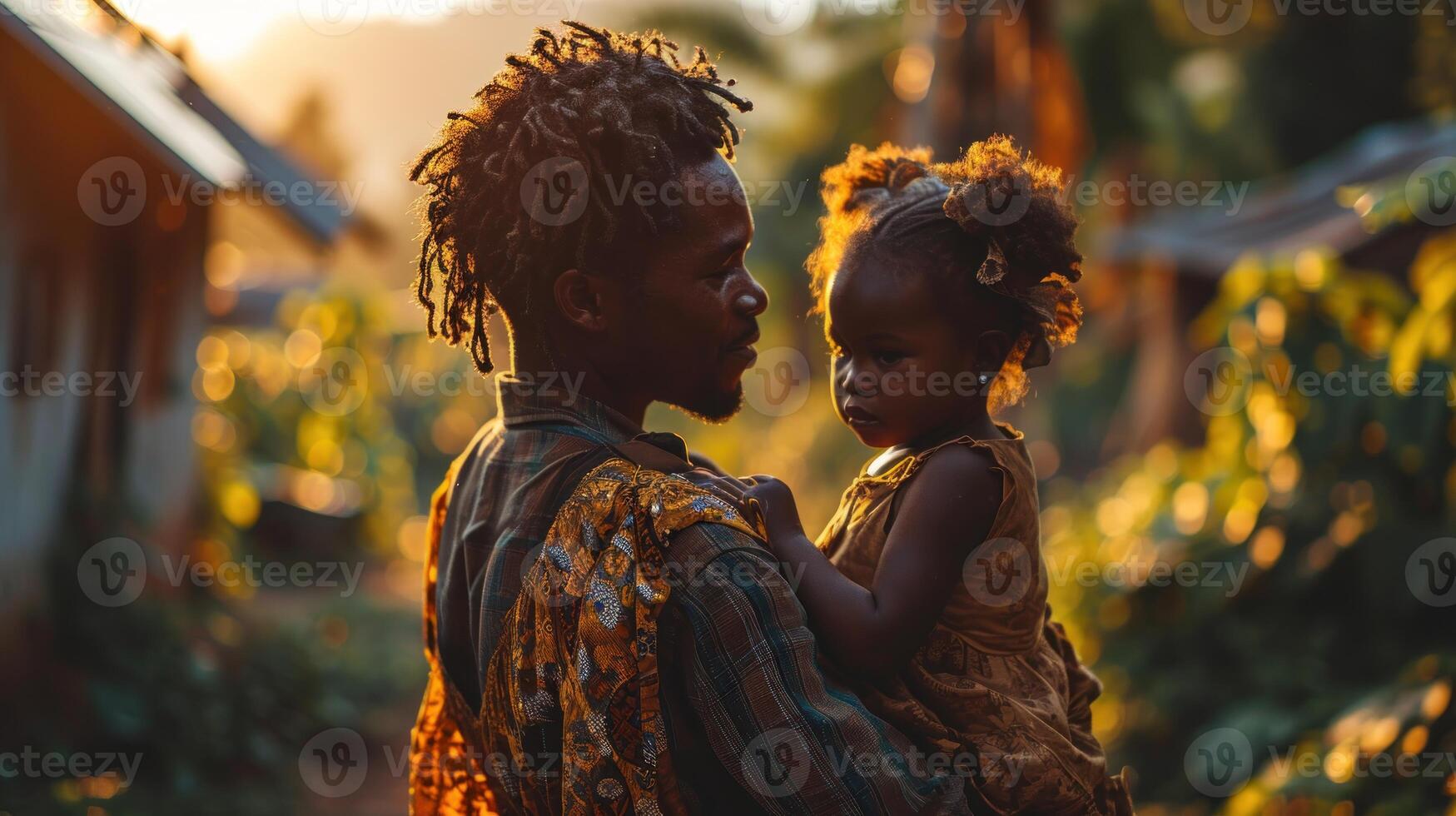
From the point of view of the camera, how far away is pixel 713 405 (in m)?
2.17

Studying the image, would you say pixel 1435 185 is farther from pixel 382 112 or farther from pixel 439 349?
pixel 382 112

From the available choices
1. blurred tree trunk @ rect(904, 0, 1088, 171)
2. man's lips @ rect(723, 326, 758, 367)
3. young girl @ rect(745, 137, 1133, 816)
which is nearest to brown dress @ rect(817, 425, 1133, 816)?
young girl @ rect(745, 137, 1133, 816)

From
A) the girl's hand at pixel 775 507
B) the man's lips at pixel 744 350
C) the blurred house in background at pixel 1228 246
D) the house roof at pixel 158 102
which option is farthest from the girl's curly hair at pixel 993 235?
the blurred house in background at pixel 1228 246

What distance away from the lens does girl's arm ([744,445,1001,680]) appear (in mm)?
1988

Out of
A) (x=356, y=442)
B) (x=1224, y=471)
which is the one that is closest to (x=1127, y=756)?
(x=1224, y=471)

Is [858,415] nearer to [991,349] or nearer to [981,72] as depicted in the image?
[991,349]

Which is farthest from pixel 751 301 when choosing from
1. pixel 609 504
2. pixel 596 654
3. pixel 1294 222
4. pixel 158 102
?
pixel 1294 222

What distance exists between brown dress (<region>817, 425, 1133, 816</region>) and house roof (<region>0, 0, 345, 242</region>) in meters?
3.81

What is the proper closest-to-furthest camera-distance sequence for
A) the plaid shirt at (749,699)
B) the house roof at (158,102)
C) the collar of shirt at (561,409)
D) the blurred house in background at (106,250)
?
the plaid shirt at (749,699) < the collar of shirt at (561,409) < the house roof at (158,102) < the blurred house in background at (106,250)

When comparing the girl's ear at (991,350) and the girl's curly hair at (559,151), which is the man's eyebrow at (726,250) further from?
the girl's ear at (991,350)

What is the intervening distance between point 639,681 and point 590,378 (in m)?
0.53

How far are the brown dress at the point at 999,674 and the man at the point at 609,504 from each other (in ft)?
0.38

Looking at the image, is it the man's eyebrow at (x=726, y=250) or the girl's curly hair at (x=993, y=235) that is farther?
the girl's curly hair at (x=993, y=235)

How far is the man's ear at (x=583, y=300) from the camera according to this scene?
2.07m
